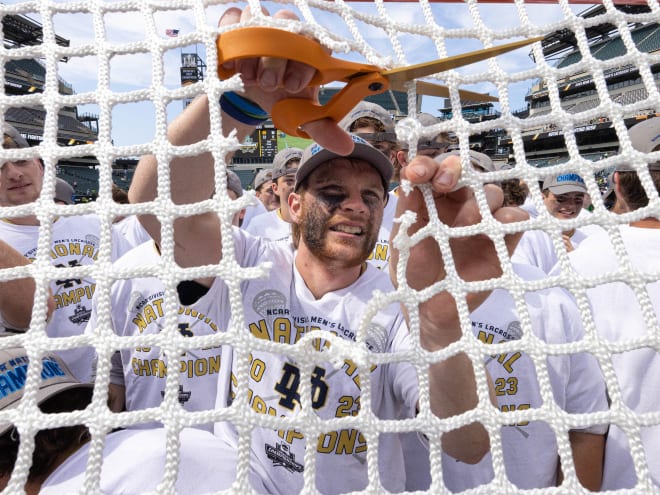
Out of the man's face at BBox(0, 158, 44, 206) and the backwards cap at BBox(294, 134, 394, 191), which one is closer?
the backwards cap at BBox(294, 134, 394, 191)

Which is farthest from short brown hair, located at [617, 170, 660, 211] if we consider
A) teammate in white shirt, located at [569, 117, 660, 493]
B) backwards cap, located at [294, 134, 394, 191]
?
backwards cap, located at [294, 134, 394, 191]

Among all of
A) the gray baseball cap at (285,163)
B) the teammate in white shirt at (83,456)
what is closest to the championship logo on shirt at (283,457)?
the teammate in white shirt at (83,456)

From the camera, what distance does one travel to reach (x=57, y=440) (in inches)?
36.8

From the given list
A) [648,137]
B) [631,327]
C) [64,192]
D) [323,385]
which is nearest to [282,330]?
[323,385]

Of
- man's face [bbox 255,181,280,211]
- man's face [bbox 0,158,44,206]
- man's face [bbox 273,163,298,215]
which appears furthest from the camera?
man's face [bbox 255,181,280,211]

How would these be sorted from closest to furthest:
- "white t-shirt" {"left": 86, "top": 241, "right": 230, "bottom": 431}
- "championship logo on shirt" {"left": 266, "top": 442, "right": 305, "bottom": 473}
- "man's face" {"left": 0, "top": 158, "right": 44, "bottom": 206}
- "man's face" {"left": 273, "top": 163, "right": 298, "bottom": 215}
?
1. "championship logo on shirt" {"left": 266, "top": 442, "right": 305, "bottom": 473}
2. "white t-shirt" {"left": 86, "top": 241, "right": 230, "bottom": 431}
3. "man's face" {"left": 0, "top": 158, "right": 44, "bottom": 206}
4. "man's face" {"left": 273, "top": 163, "right": 298, "bottom": 215}

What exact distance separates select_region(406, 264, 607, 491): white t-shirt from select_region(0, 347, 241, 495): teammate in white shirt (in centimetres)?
77

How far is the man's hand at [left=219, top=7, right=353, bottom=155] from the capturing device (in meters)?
0.77

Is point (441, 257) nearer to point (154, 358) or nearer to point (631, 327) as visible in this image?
point (631, 327)

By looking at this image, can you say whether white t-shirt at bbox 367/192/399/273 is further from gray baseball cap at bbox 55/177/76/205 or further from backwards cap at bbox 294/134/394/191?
gray baseball cap at bbox 55/177/76/205

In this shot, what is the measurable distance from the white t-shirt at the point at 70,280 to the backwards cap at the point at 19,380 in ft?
2.77

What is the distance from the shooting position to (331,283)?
4.34ft

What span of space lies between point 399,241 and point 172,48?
636 mm

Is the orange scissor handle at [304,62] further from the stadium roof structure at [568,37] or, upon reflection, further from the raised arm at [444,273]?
the stadium roof structure at [568,37]
